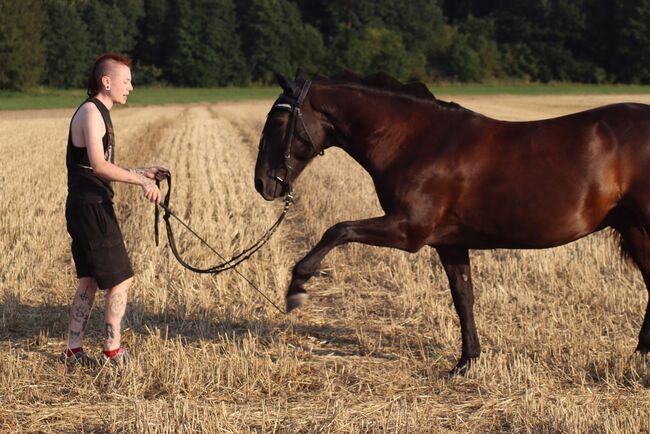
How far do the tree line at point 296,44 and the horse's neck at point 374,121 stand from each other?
7600 cm

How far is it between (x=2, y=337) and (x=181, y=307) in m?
1.53

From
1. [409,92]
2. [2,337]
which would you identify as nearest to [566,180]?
[409,92]

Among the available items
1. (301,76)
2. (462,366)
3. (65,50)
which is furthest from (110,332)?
(65,50)

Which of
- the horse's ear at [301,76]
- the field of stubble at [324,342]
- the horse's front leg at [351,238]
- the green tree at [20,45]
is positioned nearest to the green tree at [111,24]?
the green tree at [20,45]

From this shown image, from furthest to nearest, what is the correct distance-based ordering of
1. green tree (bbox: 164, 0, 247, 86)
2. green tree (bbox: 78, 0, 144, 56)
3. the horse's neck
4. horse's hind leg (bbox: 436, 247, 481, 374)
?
green tree (bbox: 78, 0, 144, 56) < green tree (bbox: 164, 0, 247, 86) < horse's hind leg (bbox: 436, 247, 481, 374) < the horse's neck

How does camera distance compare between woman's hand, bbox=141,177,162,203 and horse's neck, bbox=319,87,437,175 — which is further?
horse's neck, bbox=319,87,437,175

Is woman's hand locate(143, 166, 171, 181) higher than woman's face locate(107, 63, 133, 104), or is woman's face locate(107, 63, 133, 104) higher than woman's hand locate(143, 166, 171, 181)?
woman's face locate(107, 63, 133, 104)

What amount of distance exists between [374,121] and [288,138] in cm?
61

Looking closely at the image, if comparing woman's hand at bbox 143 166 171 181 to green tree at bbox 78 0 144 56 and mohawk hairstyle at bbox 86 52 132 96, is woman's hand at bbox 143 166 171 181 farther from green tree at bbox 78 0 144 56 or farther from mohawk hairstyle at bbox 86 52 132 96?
green tree at bbox 78 0 144 56

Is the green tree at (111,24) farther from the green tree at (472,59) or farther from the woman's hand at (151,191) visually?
the woman's hand at (151,191)

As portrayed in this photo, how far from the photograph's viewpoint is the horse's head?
5875mm

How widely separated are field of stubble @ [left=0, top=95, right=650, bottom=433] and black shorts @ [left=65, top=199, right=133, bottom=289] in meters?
0.66

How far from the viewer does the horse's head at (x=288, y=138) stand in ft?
19.3

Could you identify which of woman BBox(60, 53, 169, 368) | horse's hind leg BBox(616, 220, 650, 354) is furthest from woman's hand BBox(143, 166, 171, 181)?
horse's hind leg BBox(616, 220, 650, 354)
